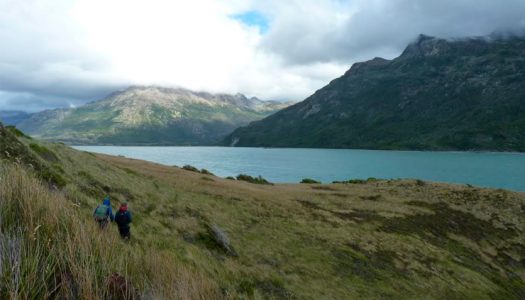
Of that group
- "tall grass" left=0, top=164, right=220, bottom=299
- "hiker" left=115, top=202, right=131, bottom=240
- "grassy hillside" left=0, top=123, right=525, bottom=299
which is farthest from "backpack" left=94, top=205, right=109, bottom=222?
"tall grass" left=0, top=164, right=220, bottom=299

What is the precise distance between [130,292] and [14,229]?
1826 millimetres

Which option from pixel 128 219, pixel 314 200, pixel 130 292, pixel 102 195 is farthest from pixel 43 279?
pixel 314 200

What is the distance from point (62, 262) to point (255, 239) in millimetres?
26420

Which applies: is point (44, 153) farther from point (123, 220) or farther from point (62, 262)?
point (62, 262)

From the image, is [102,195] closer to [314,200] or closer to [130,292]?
[130,292]

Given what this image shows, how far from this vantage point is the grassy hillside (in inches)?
220

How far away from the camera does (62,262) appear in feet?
16.0

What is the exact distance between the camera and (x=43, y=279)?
171 inches

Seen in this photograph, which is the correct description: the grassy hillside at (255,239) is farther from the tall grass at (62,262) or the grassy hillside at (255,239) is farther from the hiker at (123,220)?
the hiker at (123,220)

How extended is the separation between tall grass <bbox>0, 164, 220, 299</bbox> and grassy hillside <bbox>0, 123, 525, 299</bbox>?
0.02 m

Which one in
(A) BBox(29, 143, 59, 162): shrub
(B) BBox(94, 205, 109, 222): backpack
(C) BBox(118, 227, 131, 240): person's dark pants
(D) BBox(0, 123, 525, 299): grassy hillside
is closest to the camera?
(D) BBox(0, 123, 525, 299): grassy hillside

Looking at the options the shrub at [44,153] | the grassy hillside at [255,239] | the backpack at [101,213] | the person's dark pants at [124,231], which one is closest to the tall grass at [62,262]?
the grassy hillside at [255,239]

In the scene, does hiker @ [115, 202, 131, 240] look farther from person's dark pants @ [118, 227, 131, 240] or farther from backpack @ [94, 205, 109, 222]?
backpack @ [94, 205, 109, 222]

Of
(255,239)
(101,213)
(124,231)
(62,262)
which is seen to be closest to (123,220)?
(124,231)
